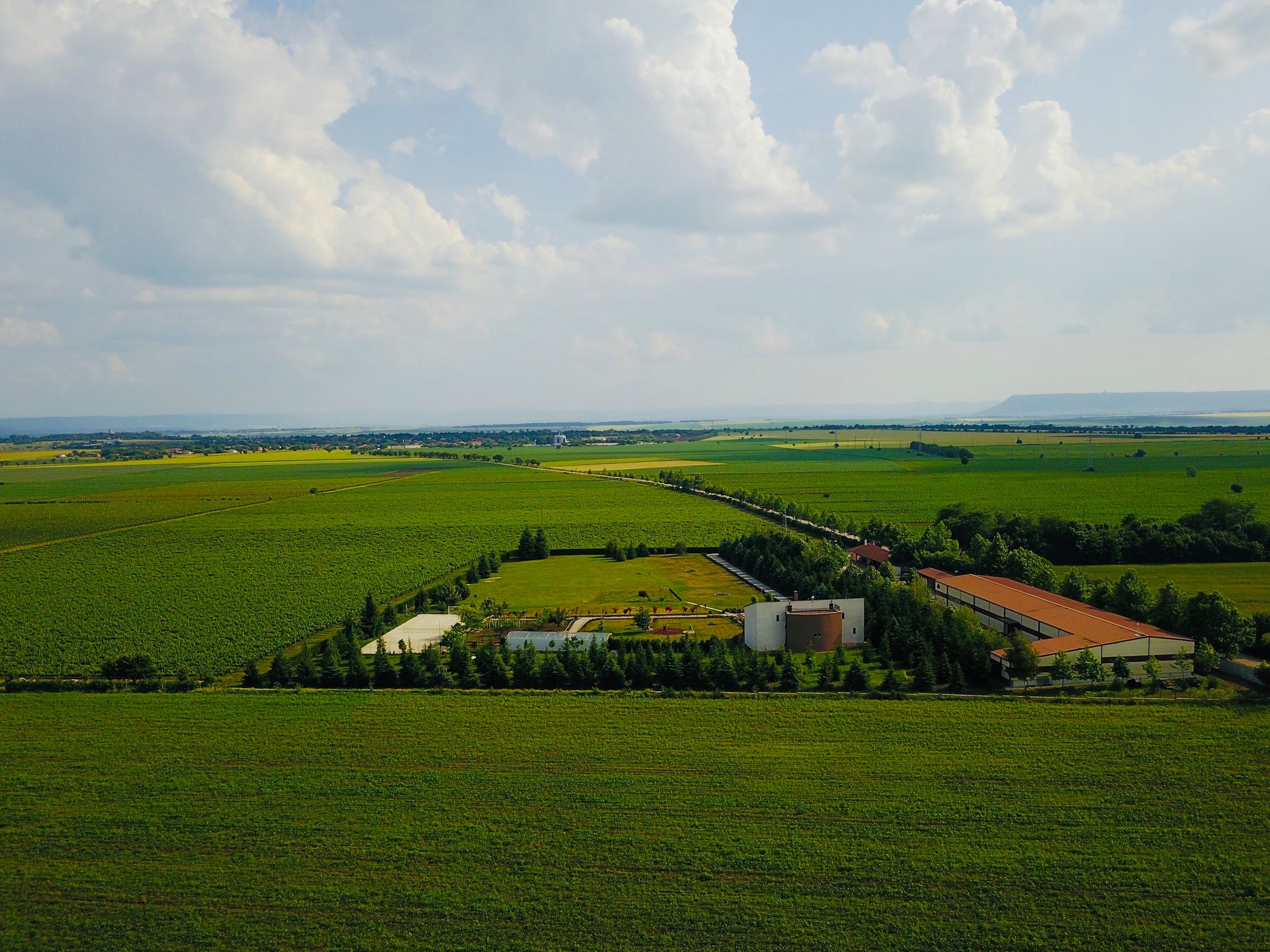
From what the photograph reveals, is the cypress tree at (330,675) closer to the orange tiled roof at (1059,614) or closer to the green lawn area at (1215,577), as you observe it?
the orange tiled roof at (1059,614)

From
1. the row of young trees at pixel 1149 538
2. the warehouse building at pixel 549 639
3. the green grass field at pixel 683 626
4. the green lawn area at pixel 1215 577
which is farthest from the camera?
the row of young trees at pixel 1149 538

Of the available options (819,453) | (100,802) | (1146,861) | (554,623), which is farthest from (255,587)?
(819,453)

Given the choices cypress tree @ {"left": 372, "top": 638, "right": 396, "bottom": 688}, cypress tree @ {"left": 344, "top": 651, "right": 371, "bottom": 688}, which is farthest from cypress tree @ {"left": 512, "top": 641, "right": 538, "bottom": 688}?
cypress tree @ {"left": 344, "top": 651, "right": 371, "bottom": 688}

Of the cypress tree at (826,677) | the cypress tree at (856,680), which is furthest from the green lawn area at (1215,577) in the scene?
the cypress tree at (826,677)

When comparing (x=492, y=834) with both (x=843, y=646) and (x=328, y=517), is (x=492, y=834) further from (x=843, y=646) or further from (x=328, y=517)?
(x=328, y=517)

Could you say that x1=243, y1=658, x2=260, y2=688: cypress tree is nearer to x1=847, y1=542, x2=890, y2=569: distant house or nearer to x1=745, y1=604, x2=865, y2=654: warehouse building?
x1=745, y1=604, x2=865, y2=654: warehouse building

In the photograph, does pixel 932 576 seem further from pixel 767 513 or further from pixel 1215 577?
pixel 767 513

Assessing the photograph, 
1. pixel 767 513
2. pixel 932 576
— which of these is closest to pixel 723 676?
pixel 932 576
